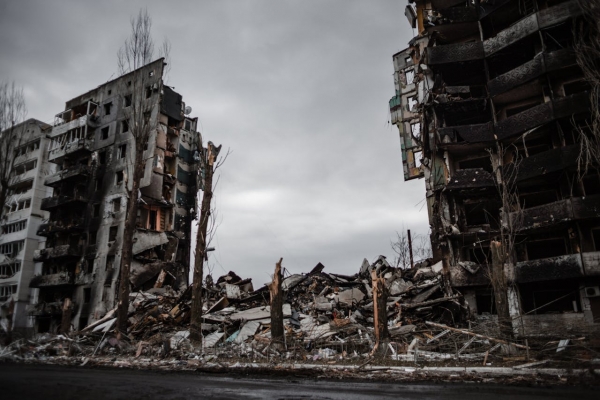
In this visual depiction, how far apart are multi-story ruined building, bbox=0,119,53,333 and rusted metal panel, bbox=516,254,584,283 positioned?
4666cm

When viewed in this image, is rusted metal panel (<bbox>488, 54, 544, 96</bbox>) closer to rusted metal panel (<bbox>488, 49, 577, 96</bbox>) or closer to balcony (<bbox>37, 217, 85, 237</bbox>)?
rusted metal panel (<bbox>488, 49, 577, 96</bbox>)

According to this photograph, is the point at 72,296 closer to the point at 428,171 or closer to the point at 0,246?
the point at 0,246

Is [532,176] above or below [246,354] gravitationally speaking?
above

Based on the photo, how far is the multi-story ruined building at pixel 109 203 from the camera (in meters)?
38.2

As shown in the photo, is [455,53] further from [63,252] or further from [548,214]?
[63,252]

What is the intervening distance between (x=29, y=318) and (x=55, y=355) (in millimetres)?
33903

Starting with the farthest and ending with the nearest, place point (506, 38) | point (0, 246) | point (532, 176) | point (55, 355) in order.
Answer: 1. point (0, 246)
2. point (506, 38)
3. point (532, 176)
4. point (55, 355)

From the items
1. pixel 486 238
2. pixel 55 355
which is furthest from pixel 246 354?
pixel 486 238

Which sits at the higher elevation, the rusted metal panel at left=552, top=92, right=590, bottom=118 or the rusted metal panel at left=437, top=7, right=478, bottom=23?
the rusted metal panel at left=437, top=7, right=478, bottom=23

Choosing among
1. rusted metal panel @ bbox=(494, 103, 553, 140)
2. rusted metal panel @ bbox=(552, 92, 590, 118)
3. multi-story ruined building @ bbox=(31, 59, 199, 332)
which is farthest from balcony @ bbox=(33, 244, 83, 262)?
rusted metal panel @ bbox=(552, 92, 590, 118)

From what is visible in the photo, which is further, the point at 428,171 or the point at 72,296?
the point at 72,296

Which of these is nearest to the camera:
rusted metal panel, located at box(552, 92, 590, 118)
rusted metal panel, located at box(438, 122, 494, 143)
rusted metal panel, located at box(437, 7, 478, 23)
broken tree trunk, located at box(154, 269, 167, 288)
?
rusted metal panel, located at box(552, 92, 590, 118)

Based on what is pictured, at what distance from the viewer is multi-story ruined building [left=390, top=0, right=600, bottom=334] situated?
2252 cm

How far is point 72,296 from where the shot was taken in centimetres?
3991
